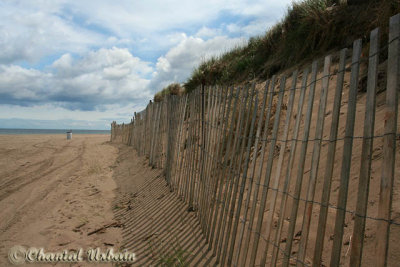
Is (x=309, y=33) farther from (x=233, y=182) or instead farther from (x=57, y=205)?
(x=57, y=205)

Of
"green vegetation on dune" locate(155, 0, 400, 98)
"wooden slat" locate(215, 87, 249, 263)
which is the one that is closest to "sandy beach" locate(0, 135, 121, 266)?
"wooden slat" locate(215, 87, 249, 263)

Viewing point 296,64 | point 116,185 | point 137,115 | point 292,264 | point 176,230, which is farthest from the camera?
point 137,115

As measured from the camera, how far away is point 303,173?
2.55m

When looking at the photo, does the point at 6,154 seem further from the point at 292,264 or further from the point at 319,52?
the point at 292,264

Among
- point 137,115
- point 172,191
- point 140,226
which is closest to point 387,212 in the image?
point 140,226

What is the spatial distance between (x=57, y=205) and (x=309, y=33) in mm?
6575

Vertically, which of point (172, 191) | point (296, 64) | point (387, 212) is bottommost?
point (172, 191)

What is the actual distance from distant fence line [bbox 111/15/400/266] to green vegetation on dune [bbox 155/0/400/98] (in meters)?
1.08

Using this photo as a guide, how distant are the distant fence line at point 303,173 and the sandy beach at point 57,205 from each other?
4.44 feet

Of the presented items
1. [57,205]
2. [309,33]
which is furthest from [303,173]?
[309,33]

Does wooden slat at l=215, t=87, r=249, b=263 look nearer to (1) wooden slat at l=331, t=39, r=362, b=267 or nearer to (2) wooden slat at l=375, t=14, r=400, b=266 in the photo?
(1) wooden slat at l=331, t=39, r=362, b=267

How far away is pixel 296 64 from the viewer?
7371 millimetres

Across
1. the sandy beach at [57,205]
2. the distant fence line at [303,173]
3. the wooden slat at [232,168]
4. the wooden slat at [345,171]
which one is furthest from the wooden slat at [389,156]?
the sandy beach at [57,205]

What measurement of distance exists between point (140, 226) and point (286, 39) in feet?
21.2
